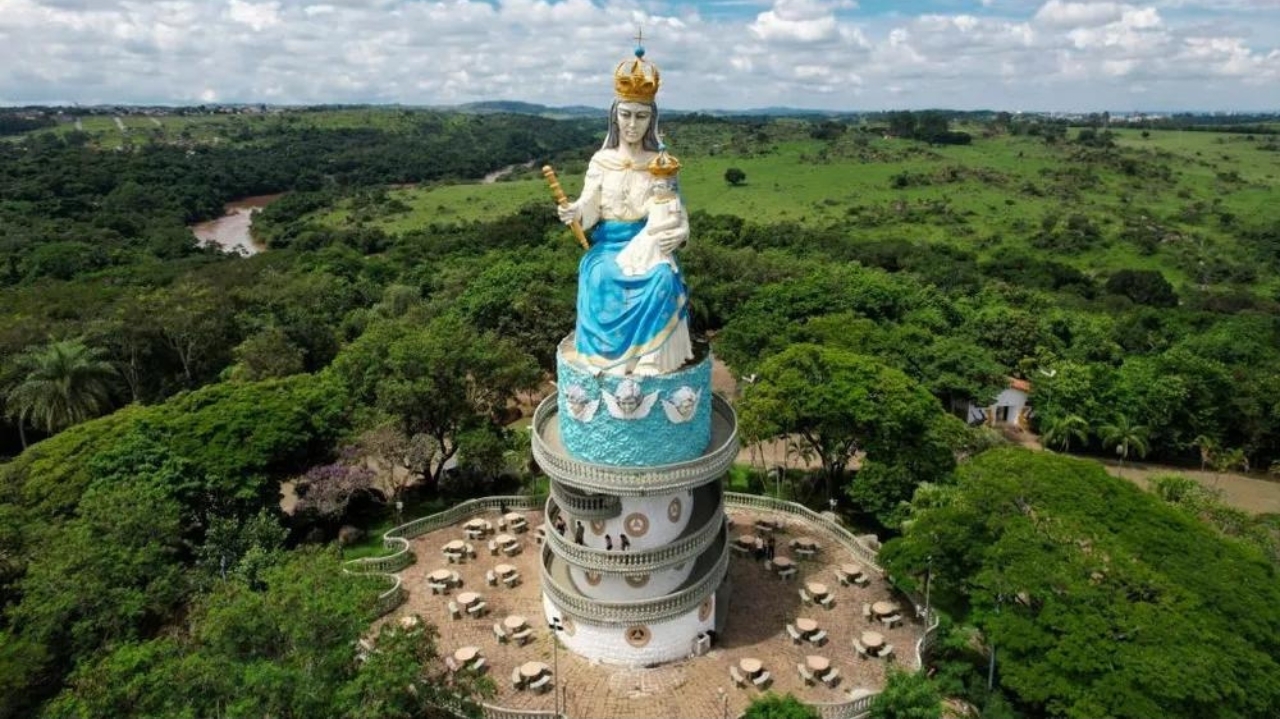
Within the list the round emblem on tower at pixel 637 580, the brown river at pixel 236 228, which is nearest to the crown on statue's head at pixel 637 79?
the round emblem on tower at pixel 637 580

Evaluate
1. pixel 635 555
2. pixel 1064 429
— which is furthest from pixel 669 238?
pixel 1064 429

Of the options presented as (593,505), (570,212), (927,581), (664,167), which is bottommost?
(927,581)

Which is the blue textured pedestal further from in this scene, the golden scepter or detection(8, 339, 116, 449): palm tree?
detection(8, 339, 116, 449): palm tree

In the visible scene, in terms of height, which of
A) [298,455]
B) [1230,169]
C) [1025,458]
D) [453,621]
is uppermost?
[1230,169]

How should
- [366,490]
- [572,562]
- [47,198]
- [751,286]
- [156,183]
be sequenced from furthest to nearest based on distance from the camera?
[156,183], [47,198], [751,286], [366,490], [572,562]

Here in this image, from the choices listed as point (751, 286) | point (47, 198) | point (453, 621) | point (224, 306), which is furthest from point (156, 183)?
point (453, 621)

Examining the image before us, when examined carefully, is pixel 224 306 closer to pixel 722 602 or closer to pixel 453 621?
pixel 453 621

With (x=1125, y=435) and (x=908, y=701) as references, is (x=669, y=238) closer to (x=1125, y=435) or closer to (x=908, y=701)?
(x=908, y=701)
